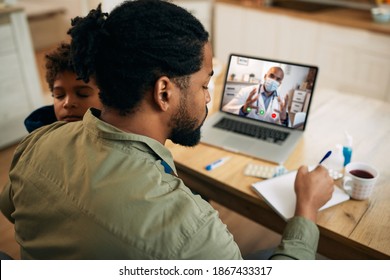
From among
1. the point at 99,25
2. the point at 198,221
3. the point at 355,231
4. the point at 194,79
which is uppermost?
the point at 99,25

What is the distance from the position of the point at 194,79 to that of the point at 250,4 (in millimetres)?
2998

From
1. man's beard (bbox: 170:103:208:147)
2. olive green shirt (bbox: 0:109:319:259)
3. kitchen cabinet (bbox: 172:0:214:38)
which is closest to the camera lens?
olive green shirt (bbox: 0:109:319:259)

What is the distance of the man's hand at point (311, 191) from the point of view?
979 millimetres

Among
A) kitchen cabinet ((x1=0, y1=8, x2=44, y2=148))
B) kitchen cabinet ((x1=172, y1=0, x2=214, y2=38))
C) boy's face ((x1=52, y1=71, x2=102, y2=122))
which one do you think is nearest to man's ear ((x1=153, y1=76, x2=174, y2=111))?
boy's face ((x1=52, y1=71, x2=102, y2=122))

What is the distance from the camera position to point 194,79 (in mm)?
860

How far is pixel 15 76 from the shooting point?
265cm

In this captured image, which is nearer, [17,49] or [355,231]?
[355,231]

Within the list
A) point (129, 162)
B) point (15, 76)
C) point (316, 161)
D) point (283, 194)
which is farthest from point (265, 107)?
point (15, 76)

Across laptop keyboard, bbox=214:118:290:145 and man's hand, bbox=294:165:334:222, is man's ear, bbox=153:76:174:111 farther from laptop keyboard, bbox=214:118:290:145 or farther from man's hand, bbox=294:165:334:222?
laptop keyboard, bbox=214:118:290:145

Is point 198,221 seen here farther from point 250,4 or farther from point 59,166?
point 250,4

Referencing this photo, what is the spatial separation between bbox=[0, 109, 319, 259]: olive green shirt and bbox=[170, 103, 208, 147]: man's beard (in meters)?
0.08

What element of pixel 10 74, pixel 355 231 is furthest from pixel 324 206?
pixel 10 74

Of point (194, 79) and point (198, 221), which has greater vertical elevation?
point (194, 79)

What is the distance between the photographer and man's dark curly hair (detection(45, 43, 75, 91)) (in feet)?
4.36
